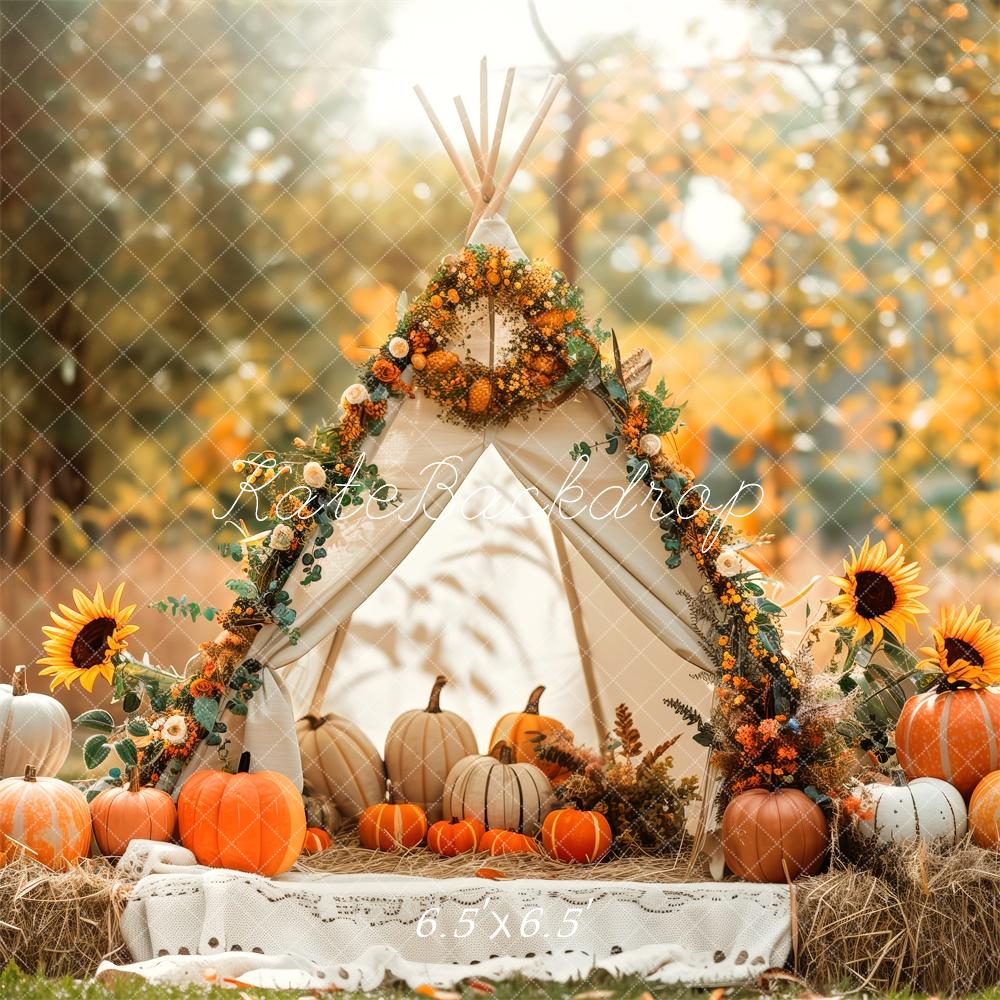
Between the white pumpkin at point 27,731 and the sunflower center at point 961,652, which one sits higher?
the sunflower center at point 961,652

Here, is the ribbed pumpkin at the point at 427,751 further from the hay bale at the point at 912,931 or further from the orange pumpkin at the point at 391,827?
the hay bale at the point at 912,931

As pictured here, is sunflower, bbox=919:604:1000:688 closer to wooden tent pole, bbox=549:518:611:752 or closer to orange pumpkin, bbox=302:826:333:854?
wooden tent pole, bbox=549:518:611:752

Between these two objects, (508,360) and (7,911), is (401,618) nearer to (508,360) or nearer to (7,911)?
(508,360)

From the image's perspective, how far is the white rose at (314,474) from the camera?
14.8 feet

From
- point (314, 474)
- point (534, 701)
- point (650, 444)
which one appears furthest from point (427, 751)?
point (650, 444)

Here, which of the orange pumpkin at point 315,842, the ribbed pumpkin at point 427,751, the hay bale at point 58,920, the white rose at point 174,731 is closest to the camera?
the hay bale at point 58,920

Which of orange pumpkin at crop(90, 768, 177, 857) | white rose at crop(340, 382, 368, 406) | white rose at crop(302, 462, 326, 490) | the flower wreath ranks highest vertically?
the flower wreath

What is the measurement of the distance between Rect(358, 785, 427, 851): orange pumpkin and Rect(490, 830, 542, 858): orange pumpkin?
0.34 metres

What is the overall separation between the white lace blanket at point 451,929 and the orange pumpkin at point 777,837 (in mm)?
130

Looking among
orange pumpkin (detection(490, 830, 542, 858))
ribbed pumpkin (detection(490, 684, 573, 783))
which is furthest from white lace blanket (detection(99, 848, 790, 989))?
ribbed pumpkin (detection(490, 684, 573, 783))

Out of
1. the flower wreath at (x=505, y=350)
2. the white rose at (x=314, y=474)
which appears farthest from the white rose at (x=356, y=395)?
the white rose at (x=314, y=474)

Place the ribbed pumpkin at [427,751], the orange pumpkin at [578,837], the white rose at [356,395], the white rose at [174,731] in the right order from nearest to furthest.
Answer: the white rose at [174,731] → the white rose at [356,395] → the orange pumpkin at [578,837] → the ribbed pumpkin at [427,751]

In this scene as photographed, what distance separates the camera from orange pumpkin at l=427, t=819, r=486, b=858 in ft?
15.9

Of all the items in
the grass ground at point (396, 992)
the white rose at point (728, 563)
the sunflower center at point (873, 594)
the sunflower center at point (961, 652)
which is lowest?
the grass ground at point (396, 992)
